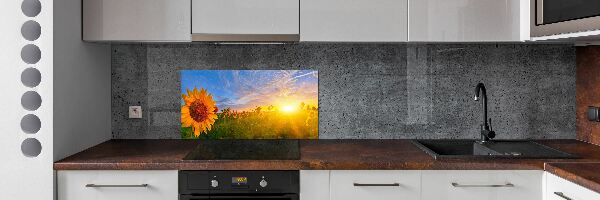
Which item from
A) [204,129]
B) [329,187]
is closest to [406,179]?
[329,187]

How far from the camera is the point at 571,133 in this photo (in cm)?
304

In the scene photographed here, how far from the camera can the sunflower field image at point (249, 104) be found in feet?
9.89

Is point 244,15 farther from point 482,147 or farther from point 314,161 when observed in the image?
point 482,147

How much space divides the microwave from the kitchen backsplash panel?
0.47 meters

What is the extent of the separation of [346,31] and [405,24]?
265 millimetres

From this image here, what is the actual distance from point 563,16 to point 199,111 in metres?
1.73

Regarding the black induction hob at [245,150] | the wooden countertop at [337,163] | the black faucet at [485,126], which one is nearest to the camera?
the wooden countertop at [337,163]

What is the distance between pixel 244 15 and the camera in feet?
8.63
